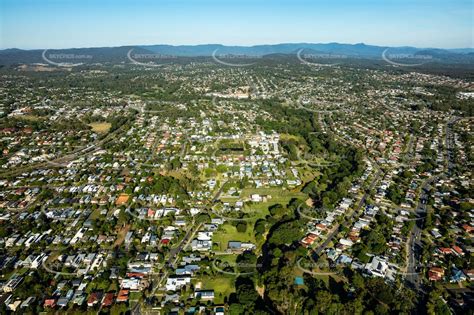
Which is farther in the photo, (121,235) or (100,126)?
(100,126)

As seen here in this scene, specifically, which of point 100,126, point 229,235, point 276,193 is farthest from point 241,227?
point 100,126

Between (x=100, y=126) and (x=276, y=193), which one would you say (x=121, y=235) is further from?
(x=100, y=126)

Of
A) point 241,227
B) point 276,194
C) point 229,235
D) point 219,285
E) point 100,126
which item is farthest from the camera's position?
point 100,126

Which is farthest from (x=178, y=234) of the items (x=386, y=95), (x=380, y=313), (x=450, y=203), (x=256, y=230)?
(x=386, y=95)

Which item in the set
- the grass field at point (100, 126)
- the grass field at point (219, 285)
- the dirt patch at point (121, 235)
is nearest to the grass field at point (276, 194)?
the grass field at point (219, 285)

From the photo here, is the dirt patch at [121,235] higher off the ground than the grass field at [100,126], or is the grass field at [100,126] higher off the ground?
the grass field at [100,126]

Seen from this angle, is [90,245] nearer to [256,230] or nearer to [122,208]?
[122,208]

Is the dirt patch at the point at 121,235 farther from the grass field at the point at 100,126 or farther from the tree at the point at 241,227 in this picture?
the grass field at the point at 100,126

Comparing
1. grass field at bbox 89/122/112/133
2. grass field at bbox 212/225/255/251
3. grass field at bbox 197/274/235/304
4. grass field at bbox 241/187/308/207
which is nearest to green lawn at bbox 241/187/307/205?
grass field at bbox 241/187/308/207

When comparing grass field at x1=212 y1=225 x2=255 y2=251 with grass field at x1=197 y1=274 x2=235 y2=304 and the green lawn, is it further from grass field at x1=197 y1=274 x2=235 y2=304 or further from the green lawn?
the green lawn
